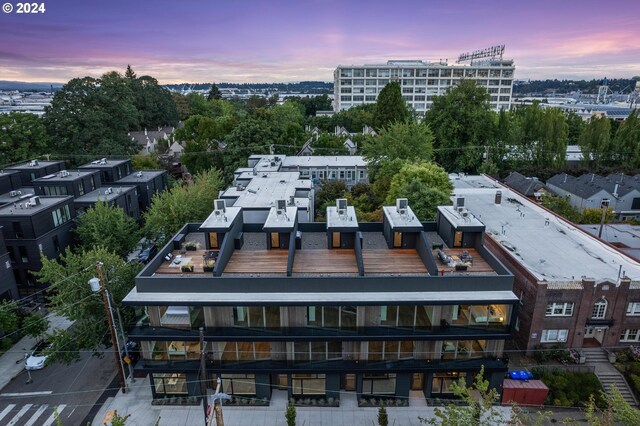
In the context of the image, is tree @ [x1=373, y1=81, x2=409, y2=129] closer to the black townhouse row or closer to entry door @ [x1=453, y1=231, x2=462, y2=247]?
the black townhouse row

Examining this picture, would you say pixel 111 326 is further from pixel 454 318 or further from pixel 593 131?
pixel 593 131

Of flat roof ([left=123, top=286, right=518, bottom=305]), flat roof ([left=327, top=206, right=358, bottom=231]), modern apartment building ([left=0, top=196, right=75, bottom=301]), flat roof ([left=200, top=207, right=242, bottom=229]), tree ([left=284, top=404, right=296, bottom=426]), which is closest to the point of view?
tree ([left=284, top=404, right=296, bottom=426])

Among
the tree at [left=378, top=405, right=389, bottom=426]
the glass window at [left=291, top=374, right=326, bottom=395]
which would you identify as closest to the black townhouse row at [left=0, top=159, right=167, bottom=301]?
the glass window at [left=291, top=374, right=326, bottom=395]

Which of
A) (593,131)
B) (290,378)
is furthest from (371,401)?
(593,131)

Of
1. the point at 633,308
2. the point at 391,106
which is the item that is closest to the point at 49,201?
the point at 633,308

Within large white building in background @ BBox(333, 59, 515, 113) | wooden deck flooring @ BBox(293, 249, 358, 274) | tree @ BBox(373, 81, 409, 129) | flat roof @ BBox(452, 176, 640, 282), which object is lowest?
flat roof @ BBox(452, 176, 640, 282)

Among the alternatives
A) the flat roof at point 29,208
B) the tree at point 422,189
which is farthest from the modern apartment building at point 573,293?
the flat roof at point 29,208

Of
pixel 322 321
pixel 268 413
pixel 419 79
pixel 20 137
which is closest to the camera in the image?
pixel 322 321

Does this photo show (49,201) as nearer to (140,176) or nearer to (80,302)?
(140,176)
